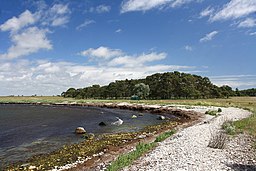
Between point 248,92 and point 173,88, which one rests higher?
point 173,88

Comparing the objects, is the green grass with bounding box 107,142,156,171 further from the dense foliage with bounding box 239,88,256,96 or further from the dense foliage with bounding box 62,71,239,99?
the dense foliage with bounding box 239,88,256,96

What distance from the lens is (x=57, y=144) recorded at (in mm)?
27859

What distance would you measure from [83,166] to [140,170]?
5.09m

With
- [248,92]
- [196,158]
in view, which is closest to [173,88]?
[248,92]

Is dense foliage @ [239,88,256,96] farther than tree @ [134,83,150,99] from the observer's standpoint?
Yes

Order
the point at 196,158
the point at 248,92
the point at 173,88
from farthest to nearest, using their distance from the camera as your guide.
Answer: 1. the point at 248,92
2. the point at 173,88
3. the point at 196,158

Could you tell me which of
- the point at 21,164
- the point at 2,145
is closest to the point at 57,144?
the point at 2,145

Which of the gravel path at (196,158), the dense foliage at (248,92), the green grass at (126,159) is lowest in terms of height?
the green grass at (126,159)

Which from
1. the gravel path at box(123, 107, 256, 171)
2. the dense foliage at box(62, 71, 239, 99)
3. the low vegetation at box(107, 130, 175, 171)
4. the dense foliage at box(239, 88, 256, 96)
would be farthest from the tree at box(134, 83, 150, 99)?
the gravel path at box(123, 107, 256, 171)

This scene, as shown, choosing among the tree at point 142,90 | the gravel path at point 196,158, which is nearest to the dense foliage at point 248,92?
the tree at point 142,90

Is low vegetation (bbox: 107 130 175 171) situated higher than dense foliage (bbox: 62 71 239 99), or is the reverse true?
dense foliage (bbox: 62 71 239 99)

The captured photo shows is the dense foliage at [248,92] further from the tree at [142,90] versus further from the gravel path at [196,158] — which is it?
the gravel path at [196,158]

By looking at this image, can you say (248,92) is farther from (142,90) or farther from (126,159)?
(126,159)

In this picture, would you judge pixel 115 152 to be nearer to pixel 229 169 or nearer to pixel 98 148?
pixel 98 148
